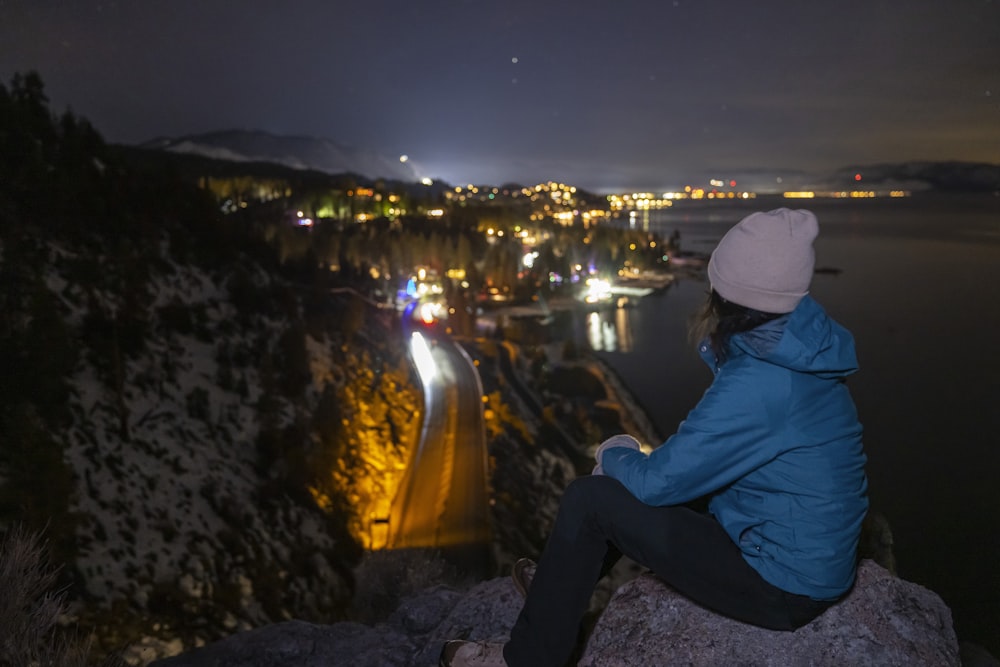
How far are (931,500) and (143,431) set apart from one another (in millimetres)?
28630

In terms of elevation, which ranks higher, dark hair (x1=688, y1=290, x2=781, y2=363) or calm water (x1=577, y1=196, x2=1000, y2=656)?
dark hair (x1=688, y1=290, x2=781, y2=363)

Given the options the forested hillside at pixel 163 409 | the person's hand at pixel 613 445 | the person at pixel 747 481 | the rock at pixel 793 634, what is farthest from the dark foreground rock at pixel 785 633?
the forested hillside at pixel 163 409

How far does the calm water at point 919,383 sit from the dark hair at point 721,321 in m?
15.9

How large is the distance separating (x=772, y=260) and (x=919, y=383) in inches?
1795

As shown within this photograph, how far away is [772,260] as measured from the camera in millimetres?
2082

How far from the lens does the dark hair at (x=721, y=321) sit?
2.11 metres

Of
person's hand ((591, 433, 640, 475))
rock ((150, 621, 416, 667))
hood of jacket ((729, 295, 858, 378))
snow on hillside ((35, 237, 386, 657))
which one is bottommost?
snow on hillside ((35, 237, 386, 657))

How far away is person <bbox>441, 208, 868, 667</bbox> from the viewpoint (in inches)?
77.0

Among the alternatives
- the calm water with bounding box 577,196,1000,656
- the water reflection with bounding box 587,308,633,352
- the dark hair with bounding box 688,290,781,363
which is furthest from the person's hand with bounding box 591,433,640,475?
the water reflection with bounding box 587,308,633,352

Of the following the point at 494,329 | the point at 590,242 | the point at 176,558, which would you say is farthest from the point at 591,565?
the point at 590,242

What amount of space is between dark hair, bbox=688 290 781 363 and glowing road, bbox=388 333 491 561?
13323 millimetres

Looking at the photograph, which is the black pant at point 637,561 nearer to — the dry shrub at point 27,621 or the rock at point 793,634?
the rock at point 793,634

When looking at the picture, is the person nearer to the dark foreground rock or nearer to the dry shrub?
the dark foreground rock

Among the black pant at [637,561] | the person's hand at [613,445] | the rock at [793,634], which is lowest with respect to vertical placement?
the rock at [793,634]
